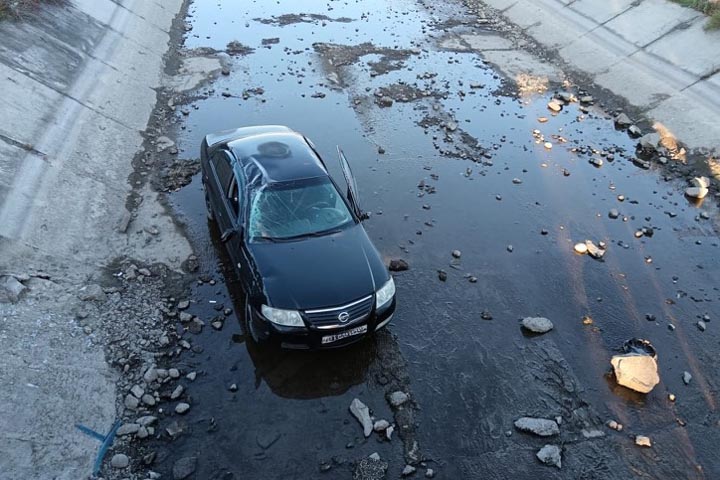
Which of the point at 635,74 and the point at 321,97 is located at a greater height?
the point at 635,74

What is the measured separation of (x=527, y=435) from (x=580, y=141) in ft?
29.9

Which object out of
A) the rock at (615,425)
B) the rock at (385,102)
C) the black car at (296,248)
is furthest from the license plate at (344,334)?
the rock at (385,102)

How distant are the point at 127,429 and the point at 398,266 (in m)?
4.67

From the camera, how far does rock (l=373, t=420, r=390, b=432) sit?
6234mm

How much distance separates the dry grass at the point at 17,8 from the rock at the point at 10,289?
964 centimetres

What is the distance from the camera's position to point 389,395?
6.66 meters

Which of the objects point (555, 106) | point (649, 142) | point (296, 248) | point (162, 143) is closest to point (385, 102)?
point (555, 106)

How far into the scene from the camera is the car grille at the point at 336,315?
6.41 metres

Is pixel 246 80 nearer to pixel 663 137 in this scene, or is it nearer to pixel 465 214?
pixel 465 214

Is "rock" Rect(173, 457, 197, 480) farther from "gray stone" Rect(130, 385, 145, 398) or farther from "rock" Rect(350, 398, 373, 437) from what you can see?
"rock" Rect(350, 398, 373, 437)

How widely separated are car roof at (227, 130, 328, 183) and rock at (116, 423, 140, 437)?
3.69 m

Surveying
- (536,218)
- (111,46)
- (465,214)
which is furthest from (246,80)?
(536,218)

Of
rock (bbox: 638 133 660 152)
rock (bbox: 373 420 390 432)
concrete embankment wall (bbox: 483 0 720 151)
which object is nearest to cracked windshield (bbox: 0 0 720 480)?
rock (bbox: 373 420 390 432)

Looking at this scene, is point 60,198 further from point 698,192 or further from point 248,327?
point 698,192
